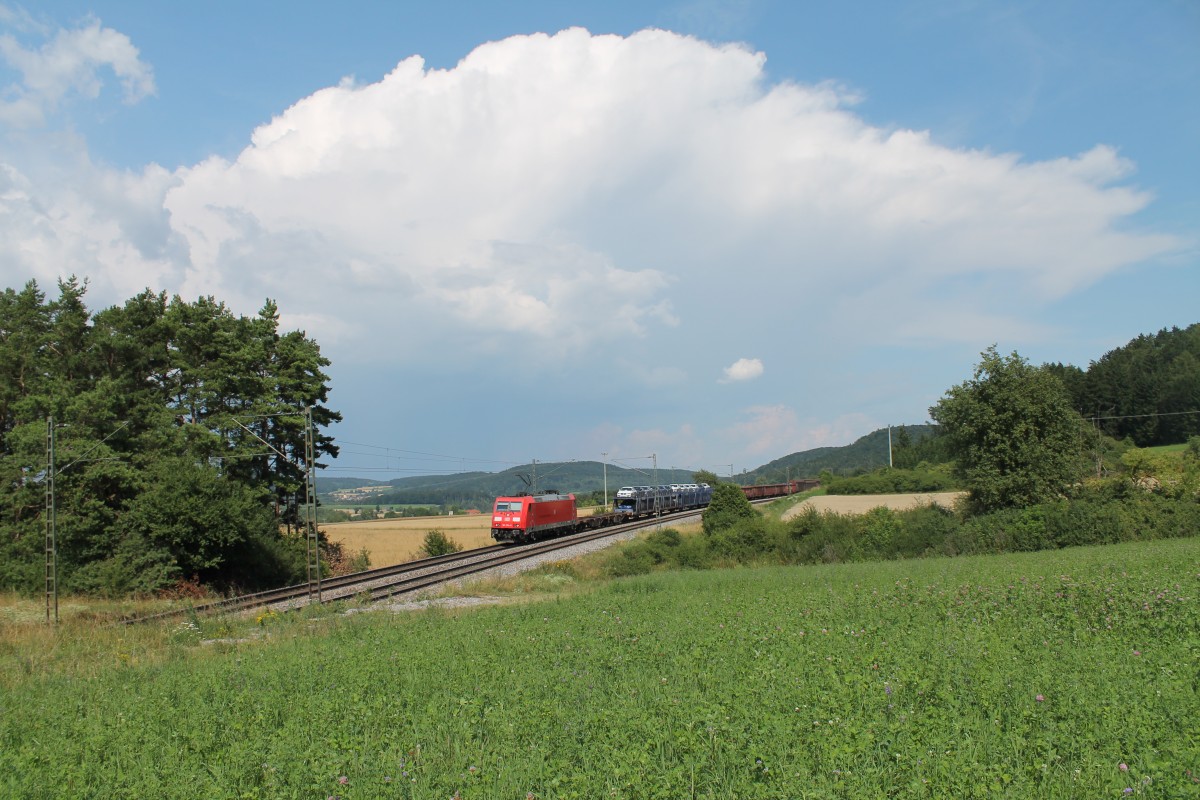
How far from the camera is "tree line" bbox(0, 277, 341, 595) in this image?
31750 mm

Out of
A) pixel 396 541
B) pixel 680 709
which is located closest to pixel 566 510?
pixel 396 541

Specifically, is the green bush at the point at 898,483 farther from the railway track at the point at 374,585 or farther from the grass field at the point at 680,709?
the grass field at the point at 680,709

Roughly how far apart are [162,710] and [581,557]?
2915 cm

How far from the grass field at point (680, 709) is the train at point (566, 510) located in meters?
35.2

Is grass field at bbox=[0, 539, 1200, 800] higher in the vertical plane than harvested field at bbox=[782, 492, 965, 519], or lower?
higher

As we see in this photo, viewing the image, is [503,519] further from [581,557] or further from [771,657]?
[771,657]

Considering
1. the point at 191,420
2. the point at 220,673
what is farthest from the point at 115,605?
the point at 220,673

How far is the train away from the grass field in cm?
3525

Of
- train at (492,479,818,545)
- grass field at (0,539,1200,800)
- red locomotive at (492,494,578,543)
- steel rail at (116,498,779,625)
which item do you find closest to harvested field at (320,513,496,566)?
red locomotive at (492,494,578,543)

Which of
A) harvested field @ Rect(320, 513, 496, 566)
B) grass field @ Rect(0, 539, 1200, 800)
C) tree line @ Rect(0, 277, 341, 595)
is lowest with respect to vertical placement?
harvested field @ Rect(320, 513, 496, 566)

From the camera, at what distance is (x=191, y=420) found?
132 ft

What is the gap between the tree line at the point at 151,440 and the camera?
31750 millimetres

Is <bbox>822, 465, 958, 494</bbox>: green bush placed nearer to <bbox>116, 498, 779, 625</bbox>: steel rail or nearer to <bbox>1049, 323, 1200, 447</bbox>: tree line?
<bbox>1049, 323, 1200, 447</bbox>: tree line

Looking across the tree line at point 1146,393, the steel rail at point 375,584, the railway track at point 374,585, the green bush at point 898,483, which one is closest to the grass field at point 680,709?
the railway track at point 374,585
